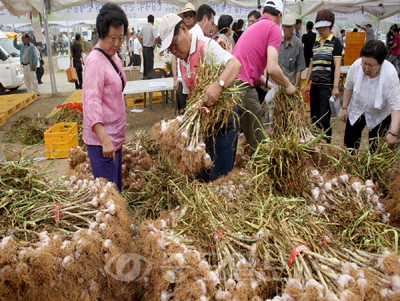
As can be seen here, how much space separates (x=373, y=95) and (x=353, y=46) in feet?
30.1

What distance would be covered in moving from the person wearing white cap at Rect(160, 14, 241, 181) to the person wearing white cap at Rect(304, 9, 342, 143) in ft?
7.08

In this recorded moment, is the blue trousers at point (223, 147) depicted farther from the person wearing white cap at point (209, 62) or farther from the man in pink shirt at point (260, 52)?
the man in pink shirt at point (260, 52)

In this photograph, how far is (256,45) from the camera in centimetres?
263

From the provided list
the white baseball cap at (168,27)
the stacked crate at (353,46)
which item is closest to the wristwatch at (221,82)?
the white baseball cap at (168,27)

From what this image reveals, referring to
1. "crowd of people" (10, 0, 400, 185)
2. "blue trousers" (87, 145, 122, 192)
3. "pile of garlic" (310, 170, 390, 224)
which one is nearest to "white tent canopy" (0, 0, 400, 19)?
"crowd of people" (10, 0, 400, 185)

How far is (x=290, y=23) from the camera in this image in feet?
14.3

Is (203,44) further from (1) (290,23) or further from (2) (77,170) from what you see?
(1) (290,23)

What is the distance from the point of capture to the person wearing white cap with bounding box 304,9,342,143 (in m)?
3.75

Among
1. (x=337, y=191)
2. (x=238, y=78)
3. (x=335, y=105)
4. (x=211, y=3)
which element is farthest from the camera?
(x=211, y=3)

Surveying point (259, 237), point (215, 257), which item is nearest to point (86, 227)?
point (215, 257)

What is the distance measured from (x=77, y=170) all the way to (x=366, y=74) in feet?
9.20

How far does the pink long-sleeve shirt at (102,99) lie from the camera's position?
1802 mm
